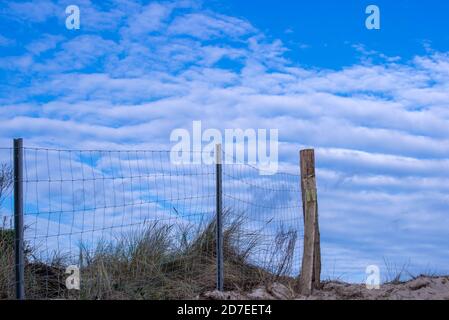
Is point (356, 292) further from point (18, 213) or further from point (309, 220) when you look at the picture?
point (18, 213)

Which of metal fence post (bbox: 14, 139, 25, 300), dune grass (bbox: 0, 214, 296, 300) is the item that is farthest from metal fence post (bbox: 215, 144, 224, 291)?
metal fence post (bbox: 14, 139, 25, 300)

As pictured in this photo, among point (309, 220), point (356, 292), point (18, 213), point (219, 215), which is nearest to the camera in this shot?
point (18, 213)

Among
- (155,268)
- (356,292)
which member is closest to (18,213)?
(155,268)

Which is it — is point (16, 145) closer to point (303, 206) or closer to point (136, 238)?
point (136, 238)

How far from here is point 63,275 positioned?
29.9 ft

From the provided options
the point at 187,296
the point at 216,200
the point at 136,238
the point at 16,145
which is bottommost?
the point at 187,296

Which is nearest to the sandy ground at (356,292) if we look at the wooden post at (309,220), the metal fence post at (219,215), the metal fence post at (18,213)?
the wooden post at (309,220)

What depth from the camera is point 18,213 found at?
714 cm

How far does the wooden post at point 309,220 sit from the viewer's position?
9383 millimetres

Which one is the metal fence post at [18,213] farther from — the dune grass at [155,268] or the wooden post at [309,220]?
the wooden post at [309,220]

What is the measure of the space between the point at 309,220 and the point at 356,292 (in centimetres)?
122

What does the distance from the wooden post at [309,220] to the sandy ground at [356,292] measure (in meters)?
0.22
